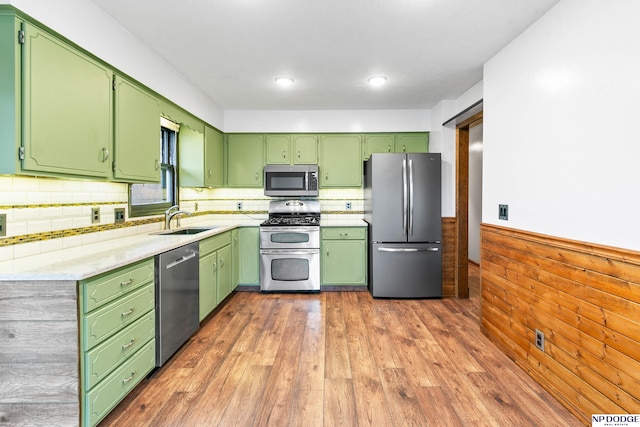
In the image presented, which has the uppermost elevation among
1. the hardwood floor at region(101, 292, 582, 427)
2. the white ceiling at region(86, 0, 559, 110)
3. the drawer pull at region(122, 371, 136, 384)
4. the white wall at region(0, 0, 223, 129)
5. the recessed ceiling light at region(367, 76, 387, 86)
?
the recessed ceiling light at region(367, 76, 387, 86)

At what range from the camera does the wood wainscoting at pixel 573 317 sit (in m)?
1.58

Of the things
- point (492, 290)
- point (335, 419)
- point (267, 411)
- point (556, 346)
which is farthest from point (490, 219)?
point (267, 411)

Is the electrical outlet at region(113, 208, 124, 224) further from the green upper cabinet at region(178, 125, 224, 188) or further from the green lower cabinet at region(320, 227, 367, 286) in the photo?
the green lower cabinet at region(320, 227, 367, 286)

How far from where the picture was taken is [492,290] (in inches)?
110

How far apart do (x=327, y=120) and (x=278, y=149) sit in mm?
774

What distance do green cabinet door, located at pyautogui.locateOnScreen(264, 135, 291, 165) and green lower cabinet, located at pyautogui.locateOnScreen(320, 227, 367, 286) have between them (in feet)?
3.77

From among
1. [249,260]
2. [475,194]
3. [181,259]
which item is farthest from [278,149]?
[475,194]

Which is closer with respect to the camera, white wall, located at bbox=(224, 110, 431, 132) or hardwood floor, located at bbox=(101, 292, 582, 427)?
hardwood floor, located at bbox=(101, 292, 582, 427)

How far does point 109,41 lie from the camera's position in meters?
2.22

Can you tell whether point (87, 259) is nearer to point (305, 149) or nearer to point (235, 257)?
point (235, 257)

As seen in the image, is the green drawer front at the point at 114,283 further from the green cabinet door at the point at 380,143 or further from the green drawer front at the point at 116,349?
the green cabinet door at the point at 380,143

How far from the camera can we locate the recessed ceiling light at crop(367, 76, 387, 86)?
10.9ft

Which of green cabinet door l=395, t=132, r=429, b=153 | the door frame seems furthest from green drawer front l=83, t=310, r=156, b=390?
green cabinet door l=395, t=132, r=429, b=153

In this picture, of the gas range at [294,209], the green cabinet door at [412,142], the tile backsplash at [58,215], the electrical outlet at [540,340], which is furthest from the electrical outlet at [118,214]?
the green cabinet door at [412,142]
